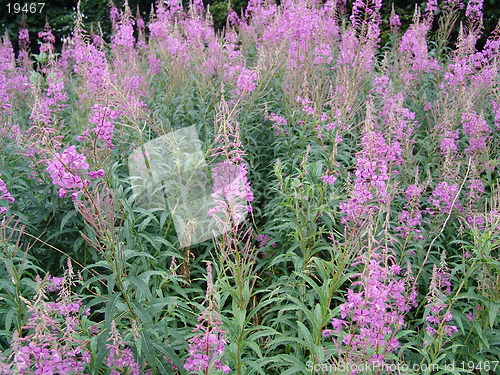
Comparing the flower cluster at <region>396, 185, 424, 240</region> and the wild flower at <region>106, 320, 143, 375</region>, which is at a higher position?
the flower cluster at <region>396, 185, 424, 240</region>

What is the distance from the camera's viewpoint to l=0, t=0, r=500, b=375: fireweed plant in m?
2.26

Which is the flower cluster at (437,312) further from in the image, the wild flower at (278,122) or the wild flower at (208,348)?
the wild flower at (278,122)

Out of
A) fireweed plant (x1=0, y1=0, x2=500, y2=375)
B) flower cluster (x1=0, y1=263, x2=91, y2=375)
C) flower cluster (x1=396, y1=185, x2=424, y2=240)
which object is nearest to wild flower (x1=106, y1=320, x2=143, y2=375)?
fireweed plant (x1=0, y1=0, x2=500, y2=375)

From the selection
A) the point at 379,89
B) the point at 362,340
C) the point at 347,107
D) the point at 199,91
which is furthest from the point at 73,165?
the point at 379,89

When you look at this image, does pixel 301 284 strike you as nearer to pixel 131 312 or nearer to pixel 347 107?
pixel 131 312

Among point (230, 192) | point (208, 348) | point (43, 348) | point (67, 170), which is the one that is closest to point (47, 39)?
point (67, 170)

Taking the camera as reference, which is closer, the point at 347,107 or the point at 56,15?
the point at 347,107

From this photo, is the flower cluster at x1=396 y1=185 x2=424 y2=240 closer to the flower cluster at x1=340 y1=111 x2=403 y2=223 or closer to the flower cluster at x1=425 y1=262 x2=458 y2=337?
the flower cluster at x1=425 y1=262 x2=458 y2=337

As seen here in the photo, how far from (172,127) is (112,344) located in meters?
2.72

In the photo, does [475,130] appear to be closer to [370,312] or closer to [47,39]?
[370,312]

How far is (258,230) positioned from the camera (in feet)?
12.4

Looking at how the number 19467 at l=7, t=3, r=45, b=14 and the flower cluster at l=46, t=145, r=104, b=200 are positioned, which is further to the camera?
the number 19467 at l=7, t=3, r=45, b=14

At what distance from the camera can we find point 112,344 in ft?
7.66

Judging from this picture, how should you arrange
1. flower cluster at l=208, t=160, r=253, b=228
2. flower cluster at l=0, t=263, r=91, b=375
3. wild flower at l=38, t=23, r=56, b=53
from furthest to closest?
1. wild flower at l=38, t=23, r=56, b=53
2. flower cluster at l=208, t=160, r=253, b=228
3. flower cluster at l=0, t=263, r=91, b=375
